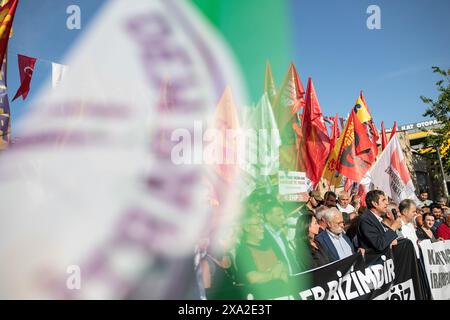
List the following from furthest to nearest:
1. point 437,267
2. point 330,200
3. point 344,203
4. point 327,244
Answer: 1. point 344,203
2. point 330,200
3. point 437,267
4. point 327,244

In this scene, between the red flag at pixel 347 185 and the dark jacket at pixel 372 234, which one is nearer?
the dark jacket at pixel 372 234

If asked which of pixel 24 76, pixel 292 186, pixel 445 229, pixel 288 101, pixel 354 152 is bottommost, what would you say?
pixel 445 229

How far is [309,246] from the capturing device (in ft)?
12.4

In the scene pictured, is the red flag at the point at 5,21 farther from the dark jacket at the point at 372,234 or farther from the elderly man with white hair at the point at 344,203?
the elderly man with white hair at the point at 344,203

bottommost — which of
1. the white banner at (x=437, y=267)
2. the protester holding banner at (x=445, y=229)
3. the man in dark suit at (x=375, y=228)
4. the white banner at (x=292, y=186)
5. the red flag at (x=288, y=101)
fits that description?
the white banner at (x=437, y=267)

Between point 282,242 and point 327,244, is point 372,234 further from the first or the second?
point 282,242

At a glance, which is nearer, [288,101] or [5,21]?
[5,21]

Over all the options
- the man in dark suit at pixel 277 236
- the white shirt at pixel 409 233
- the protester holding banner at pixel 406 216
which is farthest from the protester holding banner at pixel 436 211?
the man in dark suit at pixel 277 236

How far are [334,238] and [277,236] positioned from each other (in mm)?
892

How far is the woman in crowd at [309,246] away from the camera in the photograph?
3.61 metres

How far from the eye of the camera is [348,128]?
8516 mm

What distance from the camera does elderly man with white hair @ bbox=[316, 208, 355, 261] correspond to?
3.92 m

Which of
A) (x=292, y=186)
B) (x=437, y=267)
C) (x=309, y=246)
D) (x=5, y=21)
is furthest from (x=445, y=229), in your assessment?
(x=5, y=21)
